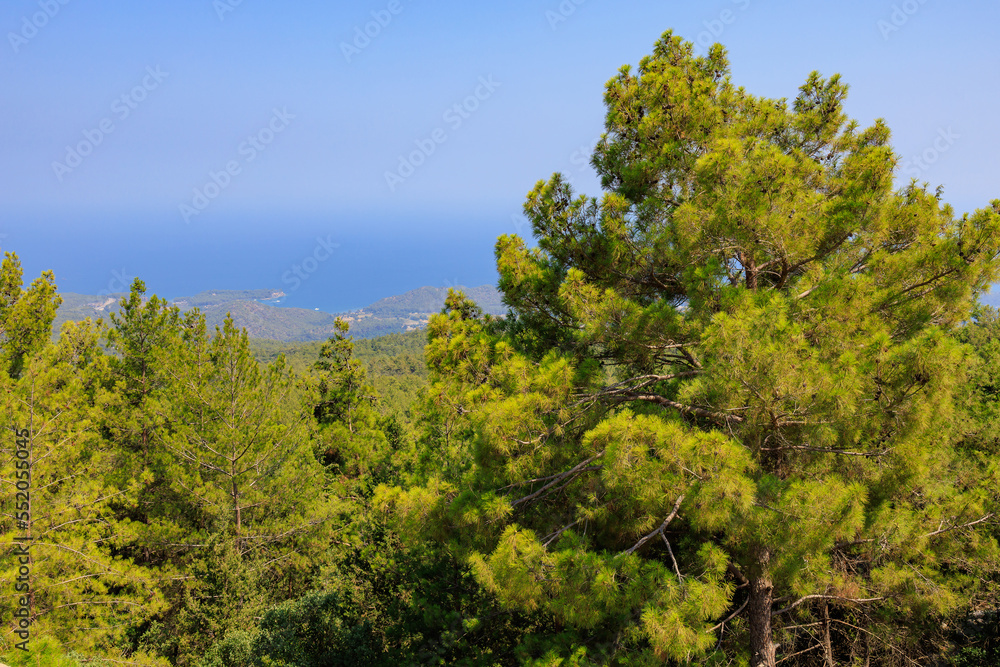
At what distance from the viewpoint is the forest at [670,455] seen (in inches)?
136

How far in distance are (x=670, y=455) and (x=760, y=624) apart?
Answer: 7.93ft

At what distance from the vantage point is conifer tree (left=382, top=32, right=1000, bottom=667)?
3408 mm

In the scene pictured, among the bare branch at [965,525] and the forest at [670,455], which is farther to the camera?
the bare branch at [965,525]

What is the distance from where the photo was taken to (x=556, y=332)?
5672 mm

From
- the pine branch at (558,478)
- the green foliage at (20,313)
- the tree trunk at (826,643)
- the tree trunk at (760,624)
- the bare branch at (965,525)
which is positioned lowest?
the tree trunk at (826,643)

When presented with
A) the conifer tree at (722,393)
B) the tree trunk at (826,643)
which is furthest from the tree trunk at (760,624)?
the tree trunk at (826,643)

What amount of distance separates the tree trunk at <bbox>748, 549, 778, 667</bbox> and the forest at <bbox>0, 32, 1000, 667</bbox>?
2 centimetres

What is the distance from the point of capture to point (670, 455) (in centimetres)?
330

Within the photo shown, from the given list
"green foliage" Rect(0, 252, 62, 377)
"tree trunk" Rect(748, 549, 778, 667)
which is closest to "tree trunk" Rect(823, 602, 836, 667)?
"tree trunk" Rect(748, 549, 778, 667)

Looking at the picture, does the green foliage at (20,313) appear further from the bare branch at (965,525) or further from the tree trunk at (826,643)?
the bare branch at (965,525)

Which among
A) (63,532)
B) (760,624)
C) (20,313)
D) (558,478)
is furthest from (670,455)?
(20,313)

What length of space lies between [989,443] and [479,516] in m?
9.63

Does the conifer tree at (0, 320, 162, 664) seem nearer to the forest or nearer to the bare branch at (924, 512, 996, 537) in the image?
the forest

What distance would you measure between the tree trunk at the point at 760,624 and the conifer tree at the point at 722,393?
2 centimetres
